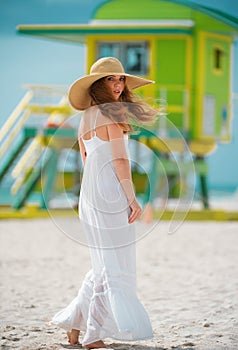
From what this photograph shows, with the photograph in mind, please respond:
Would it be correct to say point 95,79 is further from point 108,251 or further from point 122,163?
point 108,251

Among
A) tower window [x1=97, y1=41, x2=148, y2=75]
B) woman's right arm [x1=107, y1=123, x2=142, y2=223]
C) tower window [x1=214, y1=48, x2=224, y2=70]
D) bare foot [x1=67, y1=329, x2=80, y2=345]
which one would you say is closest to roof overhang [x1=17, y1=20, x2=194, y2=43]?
tower window [x1=97, y1=41, x2=148, y2=75]

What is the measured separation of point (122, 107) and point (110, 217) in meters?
0.57

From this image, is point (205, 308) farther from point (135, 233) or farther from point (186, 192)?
point (135, 233)

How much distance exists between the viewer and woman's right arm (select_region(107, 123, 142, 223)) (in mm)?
3812

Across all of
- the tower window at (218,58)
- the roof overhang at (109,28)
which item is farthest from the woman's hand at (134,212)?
the tower window at (218,58)

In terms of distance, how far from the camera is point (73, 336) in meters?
4.02

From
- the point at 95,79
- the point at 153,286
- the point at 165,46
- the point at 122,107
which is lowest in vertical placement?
the point at 153,286

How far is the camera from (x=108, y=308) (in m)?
3.83

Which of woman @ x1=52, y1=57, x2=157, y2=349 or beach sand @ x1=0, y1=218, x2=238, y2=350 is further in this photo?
beach sand @ x1=0, y1=218, x2=238, y2=350

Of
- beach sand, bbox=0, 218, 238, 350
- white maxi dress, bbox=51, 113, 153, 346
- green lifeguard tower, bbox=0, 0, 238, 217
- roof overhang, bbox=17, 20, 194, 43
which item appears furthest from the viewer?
green lifeguard tower, bbox=0, 0, 238, 217

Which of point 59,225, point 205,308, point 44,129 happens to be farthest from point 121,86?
point 44,129

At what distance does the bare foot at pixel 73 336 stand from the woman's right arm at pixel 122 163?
68cm

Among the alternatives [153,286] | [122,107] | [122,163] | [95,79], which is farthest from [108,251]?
[153,286]

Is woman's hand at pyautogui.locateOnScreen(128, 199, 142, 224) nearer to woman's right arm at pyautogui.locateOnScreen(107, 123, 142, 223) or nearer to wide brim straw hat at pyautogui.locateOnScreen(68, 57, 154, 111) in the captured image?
woman's right arm at pyautogui.locateOnScreen(107, 123, 142, 223)
